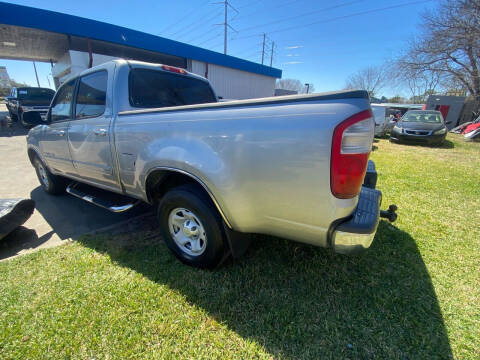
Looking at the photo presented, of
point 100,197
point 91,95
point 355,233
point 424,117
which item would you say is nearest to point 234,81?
point 424,117

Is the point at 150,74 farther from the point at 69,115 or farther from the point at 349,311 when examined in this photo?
the point at 349,311

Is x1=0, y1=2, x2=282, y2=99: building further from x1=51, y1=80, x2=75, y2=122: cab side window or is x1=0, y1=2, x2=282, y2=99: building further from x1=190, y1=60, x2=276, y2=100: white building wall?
x1=51, y1=80, x2=75, y2=122: cab side window

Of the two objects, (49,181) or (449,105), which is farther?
(449,105)

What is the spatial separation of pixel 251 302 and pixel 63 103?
387 cm

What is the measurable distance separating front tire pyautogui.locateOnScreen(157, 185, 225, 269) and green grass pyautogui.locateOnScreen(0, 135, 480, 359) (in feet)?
0.54

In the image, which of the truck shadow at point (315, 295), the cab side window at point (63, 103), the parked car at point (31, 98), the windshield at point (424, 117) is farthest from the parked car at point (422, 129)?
the parked car at point (31, 98)

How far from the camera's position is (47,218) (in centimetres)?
339

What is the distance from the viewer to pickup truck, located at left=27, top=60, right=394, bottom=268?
135cm

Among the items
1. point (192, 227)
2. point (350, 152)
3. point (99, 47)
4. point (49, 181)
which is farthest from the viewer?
point (99, 47)

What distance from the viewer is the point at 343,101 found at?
1.31 m

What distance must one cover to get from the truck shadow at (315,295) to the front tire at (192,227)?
17 cm

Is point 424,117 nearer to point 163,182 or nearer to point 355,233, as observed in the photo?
point 355,233

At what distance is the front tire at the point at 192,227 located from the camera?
1942mm

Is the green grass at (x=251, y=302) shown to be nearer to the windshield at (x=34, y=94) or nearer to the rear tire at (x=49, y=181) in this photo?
the rear tire at (x=49, y=181)
